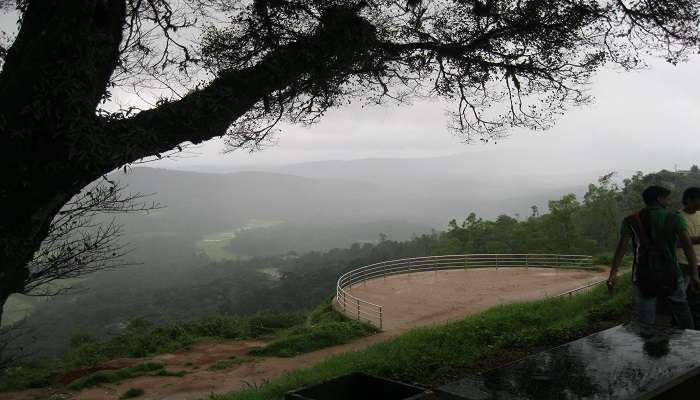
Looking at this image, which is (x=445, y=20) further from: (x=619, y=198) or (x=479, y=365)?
(x=619, y=198)

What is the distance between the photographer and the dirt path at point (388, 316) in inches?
353

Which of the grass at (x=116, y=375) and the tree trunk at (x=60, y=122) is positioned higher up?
the tree trunk at (x=60, y=122)

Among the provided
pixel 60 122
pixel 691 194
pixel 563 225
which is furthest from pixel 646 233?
pixel 563 225

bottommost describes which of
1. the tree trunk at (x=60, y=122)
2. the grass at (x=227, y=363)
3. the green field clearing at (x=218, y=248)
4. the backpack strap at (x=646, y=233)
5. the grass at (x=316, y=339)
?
the green field clearing at (x=218, y=248)

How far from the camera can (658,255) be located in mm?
4438

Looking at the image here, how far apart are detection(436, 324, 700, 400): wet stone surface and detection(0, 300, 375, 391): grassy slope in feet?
28.5

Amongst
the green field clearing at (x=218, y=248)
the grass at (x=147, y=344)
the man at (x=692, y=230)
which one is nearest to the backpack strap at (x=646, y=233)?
the man at (x=692, y=230)

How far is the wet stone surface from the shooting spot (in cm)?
260

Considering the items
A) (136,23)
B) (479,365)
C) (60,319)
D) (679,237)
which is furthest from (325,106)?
(60,319)

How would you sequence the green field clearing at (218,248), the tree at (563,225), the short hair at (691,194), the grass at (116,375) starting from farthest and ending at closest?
the green field clearing at (218,248), the tree at (563,225), the grass at (116,375), the short hair at (691,194)

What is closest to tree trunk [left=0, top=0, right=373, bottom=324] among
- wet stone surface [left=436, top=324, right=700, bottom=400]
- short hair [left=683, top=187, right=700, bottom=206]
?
wet stone surface [left=436, top=324, right=700, bottom=400]

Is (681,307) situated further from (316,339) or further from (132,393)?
(316,339)

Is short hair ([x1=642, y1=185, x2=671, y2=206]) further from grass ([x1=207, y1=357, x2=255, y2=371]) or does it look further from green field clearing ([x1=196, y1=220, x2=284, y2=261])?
green field clearing ([x1=196, y1=220, x2=284, y2=261])

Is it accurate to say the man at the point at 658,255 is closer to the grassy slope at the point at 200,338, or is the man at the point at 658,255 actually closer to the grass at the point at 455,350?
the grass at the point at 455,350
